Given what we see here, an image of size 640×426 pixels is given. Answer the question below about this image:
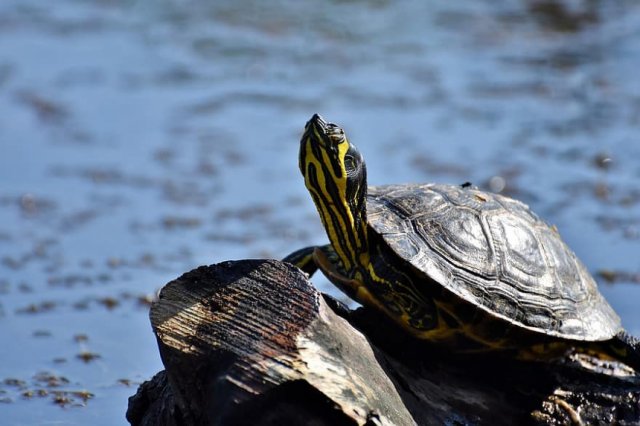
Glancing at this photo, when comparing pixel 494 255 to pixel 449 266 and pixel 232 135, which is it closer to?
pixel 449 266

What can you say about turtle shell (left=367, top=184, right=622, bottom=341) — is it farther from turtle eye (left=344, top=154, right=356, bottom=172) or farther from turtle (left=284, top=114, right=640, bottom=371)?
turtle eye (left=344, top=154, right=356, bottom=172)

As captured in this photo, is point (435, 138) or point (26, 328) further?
point (435, 138)

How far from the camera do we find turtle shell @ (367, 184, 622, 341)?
4.31 meters

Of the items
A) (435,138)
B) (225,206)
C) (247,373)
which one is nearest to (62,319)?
(225,206)

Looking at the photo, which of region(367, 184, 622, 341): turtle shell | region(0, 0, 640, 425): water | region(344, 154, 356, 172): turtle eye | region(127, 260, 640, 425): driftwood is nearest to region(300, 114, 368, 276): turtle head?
region(344, 154, 356, 172): turtle eye

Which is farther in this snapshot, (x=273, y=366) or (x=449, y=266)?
(x=449, y=266)

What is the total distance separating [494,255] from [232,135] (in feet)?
18.2

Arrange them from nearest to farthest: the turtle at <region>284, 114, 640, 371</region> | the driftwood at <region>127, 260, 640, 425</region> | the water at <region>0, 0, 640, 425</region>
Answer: the driftwood at <region>127, 260, 640, 425</region> < the turtle at <region>284, 114, 640, 371</region> < the water at <region>0, 0, 640, 425</region>

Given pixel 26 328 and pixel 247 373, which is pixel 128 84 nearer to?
pixel 26 328

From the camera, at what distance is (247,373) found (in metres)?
3.31

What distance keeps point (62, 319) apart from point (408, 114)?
16.8 feet

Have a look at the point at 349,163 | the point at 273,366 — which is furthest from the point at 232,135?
the point at 273,366

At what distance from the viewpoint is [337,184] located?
171 inches

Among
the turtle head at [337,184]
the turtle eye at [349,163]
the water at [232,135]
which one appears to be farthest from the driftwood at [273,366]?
the water at [232,135]
